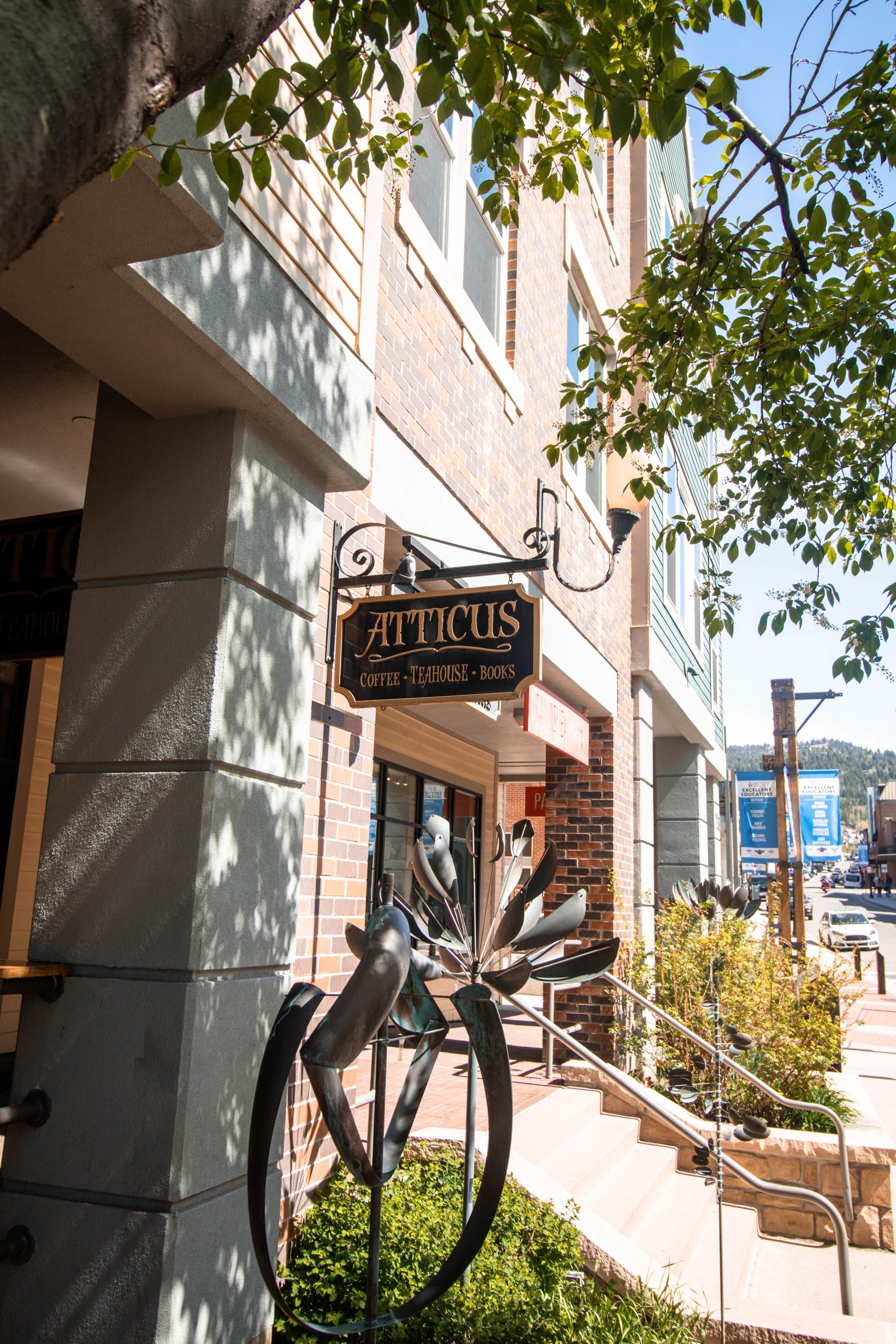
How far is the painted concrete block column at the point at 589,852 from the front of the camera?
9.98 meters

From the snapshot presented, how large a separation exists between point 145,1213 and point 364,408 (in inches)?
133

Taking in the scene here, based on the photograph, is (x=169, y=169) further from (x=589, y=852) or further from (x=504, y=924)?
(x=589, y=852)

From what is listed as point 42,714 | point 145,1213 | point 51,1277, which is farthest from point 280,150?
point 42,714

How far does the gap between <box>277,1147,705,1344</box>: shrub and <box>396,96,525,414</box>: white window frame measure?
517cm

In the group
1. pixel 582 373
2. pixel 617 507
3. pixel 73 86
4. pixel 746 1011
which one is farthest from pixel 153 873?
pixel 582 373

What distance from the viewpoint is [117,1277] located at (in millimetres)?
3305

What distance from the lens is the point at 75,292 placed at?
3.22 metres

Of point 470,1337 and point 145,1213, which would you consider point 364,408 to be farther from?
point 470,1337

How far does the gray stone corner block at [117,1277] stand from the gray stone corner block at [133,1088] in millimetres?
86

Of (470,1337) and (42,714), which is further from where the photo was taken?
(42,714)

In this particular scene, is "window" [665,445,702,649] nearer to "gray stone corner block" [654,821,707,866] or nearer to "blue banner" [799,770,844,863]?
"gray stone corner block" [654,821,707,866]

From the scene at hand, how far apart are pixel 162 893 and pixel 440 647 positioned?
1.69 metres

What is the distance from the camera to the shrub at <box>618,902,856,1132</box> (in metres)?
8.64

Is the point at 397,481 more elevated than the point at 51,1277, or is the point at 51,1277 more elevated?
the point at 397,481
